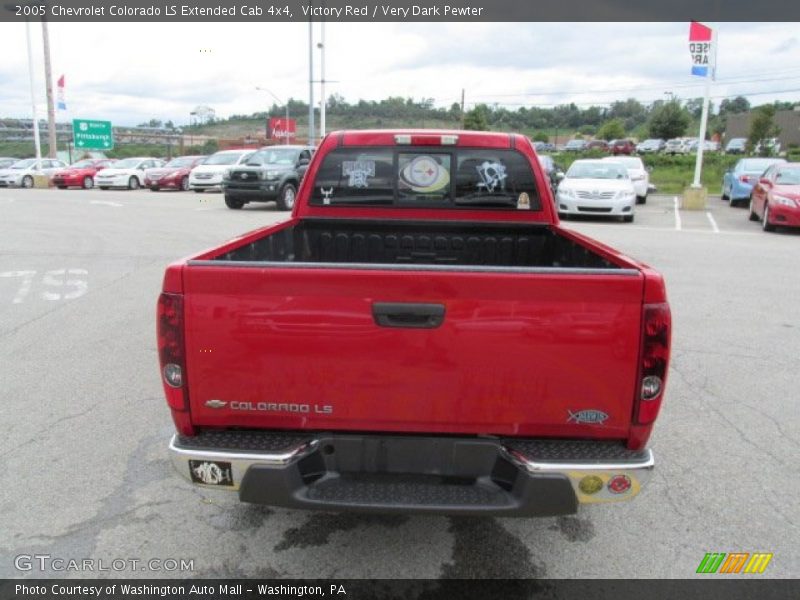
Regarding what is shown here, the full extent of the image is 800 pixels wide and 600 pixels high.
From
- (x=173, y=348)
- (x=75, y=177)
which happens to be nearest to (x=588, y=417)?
(x=173, y=348)

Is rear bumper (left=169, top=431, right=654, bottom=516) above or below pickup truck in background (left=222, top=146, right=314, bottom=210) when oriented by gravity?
below

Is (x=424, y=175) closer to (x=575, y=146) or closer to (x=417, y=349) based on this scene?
(x=417, y=349)

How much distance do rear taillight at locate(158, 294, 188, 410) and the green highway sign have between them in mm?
42981

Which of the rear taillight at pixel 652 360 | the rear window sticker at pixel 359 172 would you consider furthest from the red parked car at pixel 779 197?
the rear taillight at pixel 652 360

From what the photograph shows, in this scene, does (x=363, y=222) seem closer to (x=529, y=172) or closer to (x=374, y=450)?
(x=529, y=172)

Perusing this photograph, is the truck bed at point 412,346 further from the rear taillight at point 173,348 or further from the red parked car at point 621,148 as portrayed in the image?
the red parked car at point 621,148

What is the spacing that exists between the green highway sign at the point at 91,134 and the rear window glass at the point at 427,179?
41.3 meters

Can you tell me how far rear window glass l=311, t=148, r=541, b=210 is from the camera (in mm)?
4484

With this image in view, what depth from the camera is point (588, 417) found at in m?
2.58

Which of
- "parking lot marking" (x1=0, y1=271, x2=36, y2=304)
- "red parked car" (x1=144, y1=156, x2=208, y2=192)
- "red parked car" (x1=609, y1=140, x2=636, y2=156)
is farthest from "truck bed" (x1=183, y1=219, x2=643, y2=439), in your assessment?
"red parked car" (x1=609, y1=140, x2=636, y2=156)

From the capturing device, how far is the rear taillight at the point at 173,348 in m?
2.56

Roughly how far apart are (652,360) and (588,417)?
0.34 m

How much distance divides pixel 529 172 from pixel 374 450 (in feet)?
8.38

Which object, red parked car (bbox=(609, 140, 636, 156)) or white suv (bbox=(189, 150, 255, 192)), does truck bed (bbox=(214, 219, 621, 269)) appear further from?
red parked car (bbox=(609, 140, 636, 156))
